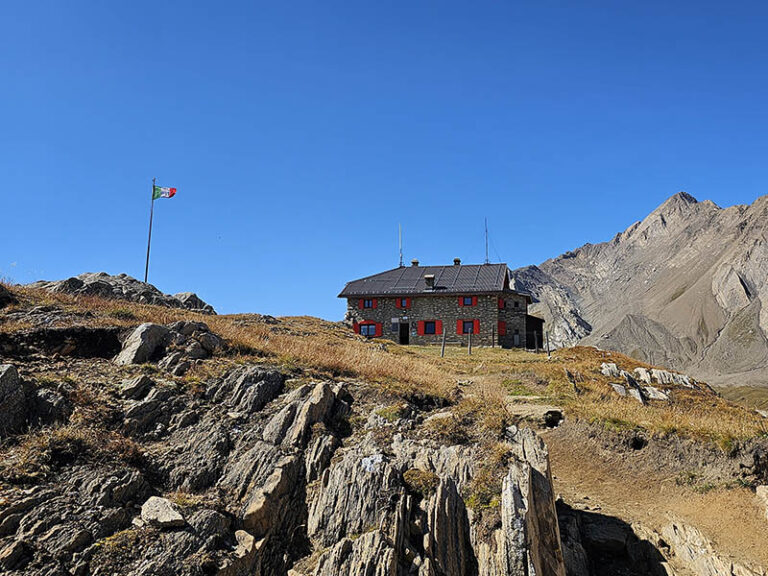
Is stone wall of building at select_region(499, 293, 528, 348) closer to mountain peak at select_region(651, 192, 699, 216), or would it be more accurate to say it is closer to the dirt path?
the dirt path

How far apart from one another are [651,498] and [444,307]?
3417 centimetres

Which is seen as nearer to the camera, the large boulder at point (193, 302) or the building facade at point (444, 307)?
the large boulder at point (193, 302)

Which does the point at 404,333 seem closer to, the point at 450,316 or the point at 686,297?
the point at 450,316

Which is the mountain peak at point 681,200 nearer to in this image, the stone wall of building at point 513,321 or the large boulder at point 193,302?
the stone wall of building at point 513,321

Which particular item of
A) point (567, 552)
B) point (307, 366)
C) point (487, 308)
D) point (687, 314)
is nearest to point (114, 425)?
point (307, 366)

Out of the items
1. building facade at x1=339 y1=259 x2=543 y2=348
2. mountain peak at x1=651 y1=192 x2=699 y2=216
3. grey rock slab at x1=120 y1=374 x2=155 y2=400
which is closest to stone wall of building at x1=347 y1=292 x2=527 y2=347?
building facade at x1=339 y1=259 x2=543 y2=348

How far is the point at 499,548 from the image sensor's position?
7.35m

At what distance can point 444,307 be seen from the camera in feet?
153

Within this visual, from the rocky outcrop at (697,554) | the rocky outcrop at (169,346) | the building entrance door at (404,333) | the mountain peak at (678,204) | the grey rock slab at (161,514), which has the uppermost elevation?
the mountain peak at (678,204)

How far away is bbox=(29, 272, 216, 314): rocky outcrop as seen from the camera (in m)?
22.8

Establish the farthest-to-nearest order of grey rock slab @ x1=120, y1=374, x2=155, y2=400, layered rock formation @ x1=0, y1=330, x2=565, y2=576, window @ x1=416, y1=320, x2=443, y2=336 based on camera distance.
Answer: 1. window @ x1=416, y1=320, x2=443, y2=336
2. grey rock slab @ x1=120, y1=374, x2=155, y2=400
3. layered rock formation @ x1=0, y1=330, x2=565, y2=576

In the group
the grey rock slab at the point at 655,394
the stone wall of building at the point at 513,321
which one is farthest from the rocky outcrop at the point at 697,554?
the stone wall of building at the point at 513,321

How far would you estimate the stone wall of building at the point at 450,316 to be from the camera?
45.0 m

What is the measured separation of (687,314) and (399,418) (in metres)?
125
